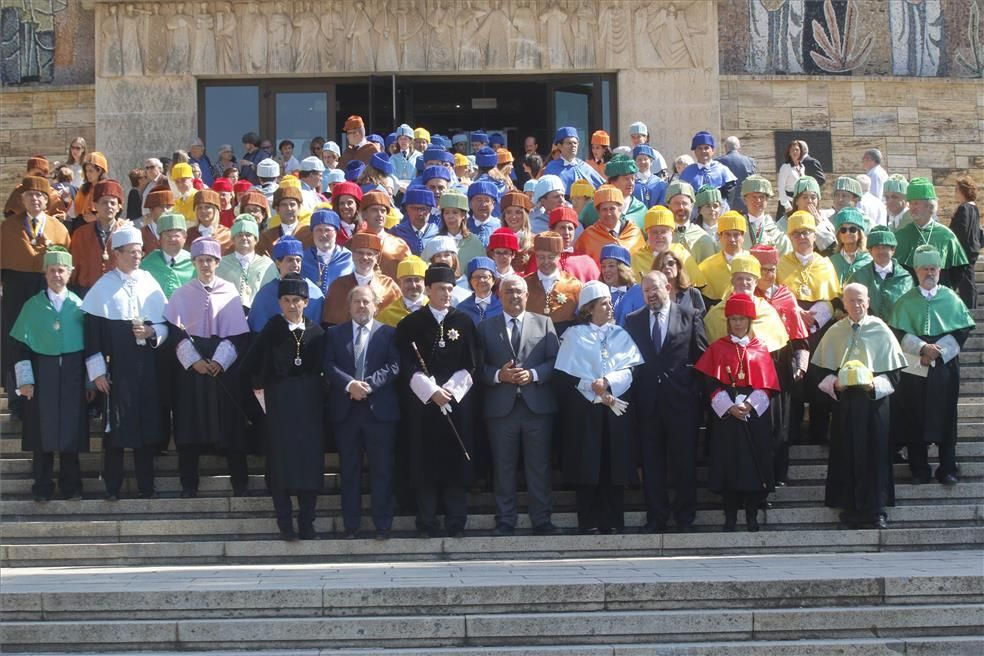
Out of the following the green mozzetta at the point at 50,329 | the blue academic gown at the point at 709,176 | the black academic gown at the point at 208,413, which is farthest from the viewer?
the blue academic gown at the point at 709,176

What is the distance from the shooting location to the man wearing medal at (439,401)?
1098cm

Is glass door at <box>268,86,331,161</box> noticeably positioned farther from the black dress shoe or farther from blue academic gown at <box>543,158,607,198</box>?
the black dress shoe

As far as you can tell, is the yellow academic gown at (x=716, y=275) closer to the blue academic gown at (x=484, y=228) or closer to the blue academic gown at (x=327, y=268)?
the blue academic gown at (x=484, y=228)

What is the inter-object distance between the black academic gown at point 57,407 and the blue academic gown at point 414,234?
2955 millimetres

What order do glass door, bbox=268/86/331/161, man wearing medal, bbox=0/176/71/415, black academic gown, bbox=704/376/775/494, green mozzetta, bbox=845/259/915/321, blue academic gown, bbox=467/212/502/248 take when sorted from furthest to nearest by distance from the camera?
glass door, bbox=268/86/331/161 < man wearing medal, bbox=0/176/71/415 < blue academic gown, bbox=467/212/502/248 < green mozzetta, bbox=845/259/915/321 < black academic gown, bbox=704/376/775/494

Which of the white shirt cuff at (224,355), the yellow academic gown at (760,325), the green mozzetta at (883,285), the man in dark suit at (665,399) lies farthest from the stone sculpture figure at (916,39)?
the white shirt cuff at (224,355)

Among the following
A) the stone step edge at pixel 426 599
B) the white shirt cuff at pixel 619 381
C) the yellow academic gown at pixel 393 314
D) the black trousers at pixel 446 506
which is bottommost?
the stone step edge at pixel 426 599

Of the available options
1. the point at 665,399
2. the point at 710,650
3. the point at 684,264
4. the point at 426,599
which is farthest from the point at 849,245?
the point at 426,599

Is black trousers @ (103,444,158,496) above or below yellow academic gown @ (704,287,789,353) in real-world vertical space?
below

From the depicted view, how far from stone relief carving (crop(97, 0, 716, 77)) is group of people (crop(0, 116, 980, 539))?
26.3ft

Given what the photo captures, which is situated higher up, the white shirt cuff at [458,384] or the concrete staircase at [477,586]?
the white shirt cuff at [458,384]

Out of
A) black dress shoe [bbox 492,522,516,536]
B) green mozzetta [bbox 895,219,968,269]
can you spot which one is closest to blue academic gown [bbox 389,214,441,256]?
black dress shoe [bbox 492,522,516,536]

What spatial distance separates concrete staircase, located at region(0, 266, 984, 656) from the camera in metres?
9.30

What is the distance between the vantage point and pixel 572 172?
1625 cm
